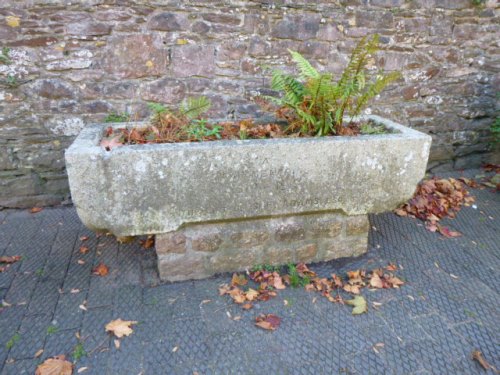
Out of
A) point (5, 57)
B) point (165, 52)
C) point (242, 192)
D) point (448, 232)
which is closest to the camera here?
point (242, 192)

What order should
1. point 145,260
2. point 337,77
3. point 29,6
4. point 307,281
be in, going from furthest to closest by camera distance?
point 337,77, point 29,6, point 145,260, point 307,281

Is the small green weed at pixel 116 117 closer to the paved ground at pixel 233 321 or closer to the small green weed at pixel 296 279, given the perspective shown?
the paved ground at pixel 233 321

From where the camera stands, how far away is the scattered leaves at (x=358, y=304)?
2119 mm

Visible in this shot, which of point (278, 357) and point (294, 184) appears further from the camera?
point (294, 184)

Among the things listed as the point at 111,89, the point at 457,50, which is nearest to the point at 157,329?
the point at 111,89

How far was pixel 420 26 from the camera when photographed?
3.71 m

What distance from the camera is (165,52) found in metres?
3.16

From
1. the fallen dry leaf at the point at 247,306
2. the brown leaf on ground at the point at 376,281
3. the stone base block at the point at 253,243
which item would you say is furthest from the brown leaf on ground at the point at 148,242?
the brown leaf on ground at the point at 376,281

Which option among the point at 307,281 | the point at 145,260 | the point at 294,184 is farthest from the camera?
the point at 145,260

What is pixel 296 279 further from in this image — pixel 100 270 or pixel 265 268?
pixel 100 270

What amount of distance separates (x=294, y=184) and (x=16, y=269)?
78.5 inches

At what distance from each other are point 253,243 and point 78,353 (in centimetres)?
116

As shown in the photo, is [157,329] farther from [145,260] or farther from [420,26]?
[420,26]

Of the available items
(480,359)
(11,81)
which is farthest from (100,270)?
(480,359)
